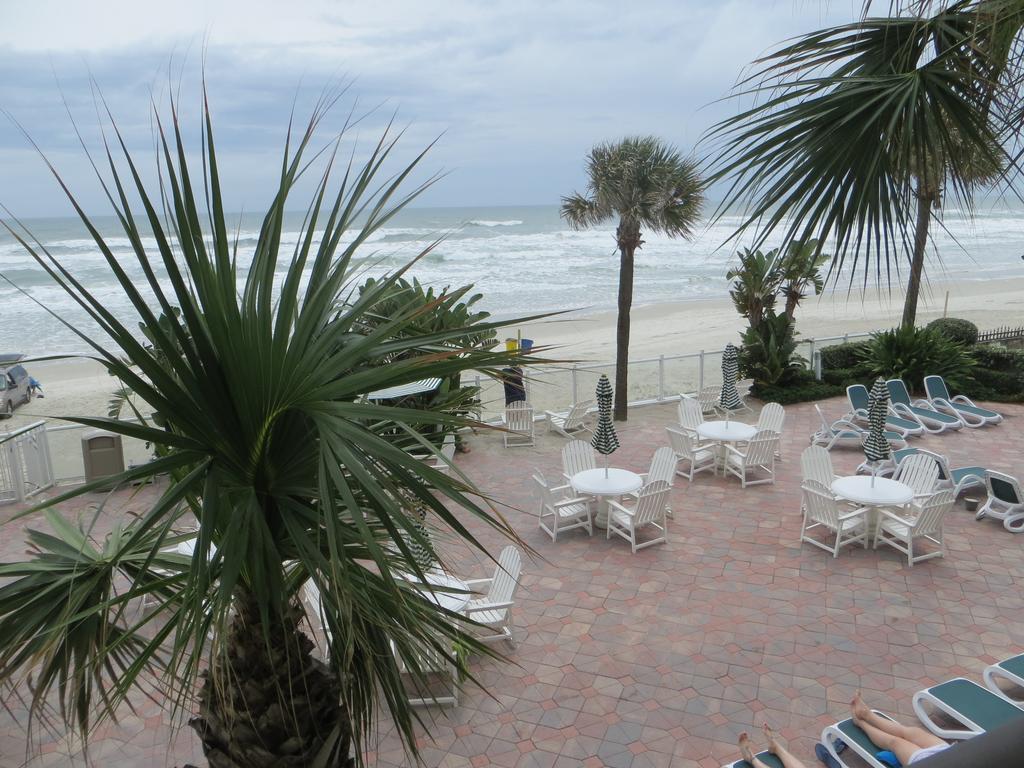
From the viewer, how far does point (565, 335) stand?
1335 inches

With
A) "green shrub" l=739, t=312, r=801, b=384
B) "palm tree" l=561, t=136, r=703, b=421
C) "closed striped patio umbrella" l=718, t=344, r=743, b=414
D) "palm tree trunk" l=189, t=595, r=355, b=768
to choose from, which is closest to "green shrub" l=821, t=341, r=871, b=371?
"green shrub" l=739, t=312, r=801, b=384

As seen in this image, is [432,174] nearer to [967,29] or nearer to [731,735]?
[967,29]

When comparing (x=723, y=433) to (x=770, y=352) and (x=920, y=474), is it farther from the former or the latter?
(x=770, y=352)

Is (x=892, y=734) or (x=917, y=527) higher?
(x=917, y=527)

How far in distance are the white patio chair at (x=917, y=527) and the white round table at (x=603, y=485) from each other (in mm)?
2951

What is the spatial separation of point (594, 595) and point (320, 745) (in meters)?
5.31

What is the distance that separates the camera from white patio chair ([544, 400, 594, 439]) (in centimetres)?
1470

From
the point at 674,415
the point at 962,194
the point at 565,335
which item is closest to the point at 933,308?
the point at 565,335

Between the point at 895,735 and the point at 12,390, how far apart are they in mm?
22606

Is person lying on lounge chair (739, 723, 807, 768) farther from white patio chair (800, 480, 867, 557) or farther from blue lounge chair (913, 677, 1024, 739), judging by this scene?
white patio chair (800, 480, 867, 557)

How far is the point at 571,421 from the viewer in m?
14.7

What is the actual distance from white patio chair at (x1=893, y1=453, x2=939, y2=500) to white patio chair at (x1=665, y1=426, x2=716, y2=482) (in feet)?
9.39

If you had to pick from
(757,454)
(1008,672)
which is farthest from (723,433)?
(1008,672)

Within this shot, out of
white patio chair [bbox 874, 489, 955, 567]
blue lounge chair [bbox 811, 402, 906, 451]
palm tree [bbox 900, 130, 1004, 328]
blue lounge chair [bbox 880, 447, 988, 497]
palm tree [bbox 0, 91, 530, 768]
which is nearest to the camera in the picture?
palm tree [bbox 0, 91, 530, 768]
